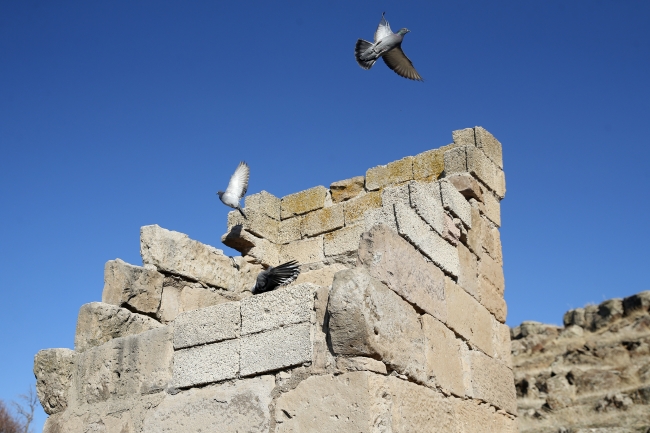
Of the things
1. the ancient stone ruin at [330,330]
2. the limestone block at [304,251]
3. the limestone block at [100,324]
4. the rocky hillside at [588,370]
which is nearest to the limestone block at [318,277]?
the ancient stone ruin at [330,330]

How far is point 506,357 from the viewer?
232 inches

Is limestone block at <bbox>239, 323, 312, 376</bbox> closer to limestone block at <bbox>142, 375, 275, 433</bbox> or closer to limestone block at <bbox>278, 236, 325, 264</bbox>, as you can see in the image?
limestone block at <bbox>142, 375, 275, 433</bbox>

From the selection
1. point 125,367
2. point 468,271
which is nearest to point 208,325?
point 125,367

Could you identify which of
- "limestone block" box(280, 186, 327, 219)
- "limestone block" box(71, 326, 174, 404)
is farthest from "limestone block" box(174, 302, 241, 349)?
"limestone block" box(280, 186, 327, 219)

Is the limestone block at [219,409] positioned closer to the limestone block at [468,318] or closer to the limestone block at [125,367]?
the limestone block at [125,367]

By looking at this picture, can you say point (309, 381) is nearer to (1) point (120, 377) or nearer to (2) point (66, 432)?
(1) point (120, 377)

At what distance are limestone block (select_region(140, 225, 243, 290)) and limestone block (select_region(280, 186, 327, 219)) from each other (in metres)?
1.10

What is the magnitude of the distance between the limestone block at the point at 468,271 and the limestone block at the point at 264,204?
2474 mm

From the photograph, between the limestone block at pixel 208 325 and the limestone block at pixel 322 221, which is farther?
the limestone block at pixel 322 221

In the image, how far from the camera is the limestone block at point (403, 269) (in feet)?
13.4

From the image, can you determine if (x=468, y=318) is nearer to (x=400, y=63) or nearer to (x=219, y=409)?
(x=219, y=409)

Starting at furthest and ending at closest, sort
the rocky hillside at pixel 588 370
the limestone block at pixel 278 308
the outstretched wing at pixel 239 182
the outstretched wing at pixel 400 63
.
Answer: the rocky hillside at pixel 588 370, the outstretched wing at pixel 239 182, the outstretched wing at pixel 400 63, the limestone block at pixel 278 308

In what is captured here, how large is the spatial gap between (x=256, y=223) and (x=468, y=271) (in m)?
2.47

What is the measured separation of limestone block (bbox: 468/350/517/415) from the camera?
510cm
